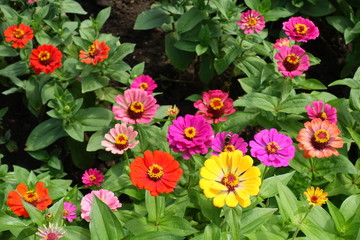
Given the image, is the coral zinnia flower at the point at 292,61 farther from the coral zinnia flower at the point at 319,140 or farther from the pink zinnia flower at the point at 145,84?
the pink zinnia flower at the point at 145,84

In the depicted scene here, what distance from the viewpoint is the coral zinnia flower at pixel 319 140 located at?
169 cm

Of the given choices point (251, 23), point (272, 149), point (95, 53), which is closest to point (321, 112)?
point (272, 149)

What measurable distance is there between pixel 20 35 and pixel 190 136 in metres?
1.46

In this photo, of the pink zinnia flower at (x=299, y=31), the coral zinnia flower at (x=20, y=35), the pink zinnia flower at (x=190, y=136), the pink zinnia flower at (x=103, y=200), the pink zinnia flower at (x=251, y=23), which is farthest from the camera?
the coral zinnia flower at (x=20, y=35)

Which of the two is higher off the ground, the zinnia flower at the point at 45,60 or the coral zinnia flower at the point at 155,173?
the coral zinnia flower at the point at 155,173

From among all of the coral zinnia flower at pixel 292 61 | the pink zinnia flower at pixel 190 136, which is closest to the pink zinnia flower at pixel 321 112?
the coral zinnia flower at pixel 292 61

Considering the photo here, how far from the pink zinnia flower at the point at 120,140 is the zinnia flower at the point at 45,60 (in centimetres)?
80

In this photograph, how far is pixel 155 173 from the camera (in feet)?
5.01

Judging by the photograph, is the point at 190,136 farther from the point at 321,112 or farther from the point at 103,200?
the point at 321,112

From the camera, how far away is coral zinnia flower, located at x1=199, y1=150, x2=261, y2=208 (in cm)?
138

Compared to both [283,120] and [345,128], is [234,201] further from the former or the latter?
[345,128]

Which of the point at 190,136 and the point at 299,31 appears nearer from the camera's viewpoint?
the point at 190,136

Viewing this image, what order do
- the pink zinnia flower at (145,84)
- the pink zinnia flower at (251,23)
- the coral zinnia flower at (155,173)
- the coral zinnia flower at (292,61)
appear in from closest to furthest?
the coral zinnia flower at (155,173) → the coral zinnia flower at (292,61) → the pink zinnia flower at (145,84) → the pink zinnia flower at (251,23)

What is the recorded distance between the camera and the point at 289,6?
3119 millimetres
